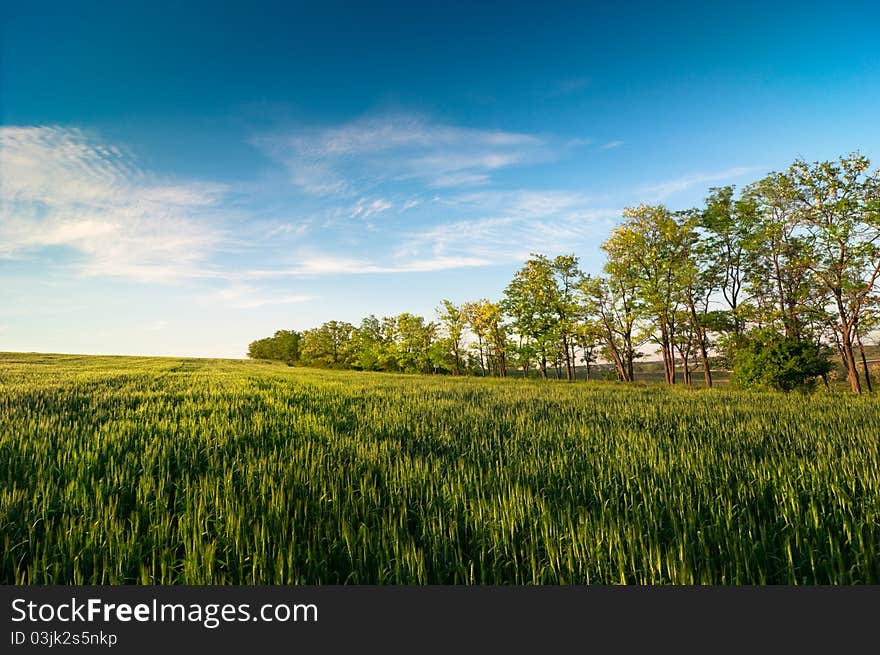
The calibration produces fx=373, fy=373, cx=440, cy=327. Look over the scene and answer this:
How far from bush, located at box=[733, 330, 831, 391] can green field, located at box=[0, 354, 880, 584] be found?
1371cm

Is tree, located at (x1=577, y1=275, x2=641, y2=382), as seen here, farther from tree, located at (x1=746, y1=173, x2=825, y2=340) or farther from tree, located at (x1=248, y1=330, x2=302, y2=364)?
tree, located at (x1=248, y1=330, x2=302, y2=364)

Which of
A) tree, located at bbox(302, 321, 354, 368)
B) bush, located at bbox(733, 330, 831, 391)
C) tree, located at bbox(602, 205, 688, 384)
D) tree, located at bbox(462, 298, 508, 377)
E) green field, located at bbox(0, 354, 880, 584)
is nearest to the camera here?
green field, located at bbox(0, 354, 880, 584)

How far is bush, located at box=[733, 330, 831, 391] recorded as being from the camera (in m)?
18.2

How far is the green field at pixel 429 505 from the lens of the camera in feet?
8.18

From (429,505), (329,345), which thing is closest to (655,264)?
(429,505)

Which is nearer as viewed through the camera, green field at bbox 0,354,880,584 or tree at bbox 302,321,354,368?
green field at bbox 0,354,880,584

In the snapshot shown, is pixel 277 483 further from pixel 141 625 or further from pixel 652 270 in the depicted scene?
pixel 652 270

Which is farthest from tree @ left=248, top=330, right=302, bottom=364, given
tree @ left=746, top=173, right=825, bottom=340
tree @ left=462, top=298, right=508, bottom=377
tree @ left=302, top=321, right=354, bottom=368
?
tree @ left=746, top=173, right=825, bottom=340

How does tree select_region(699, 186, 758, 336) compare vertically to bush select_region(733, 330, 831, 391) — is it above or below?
above

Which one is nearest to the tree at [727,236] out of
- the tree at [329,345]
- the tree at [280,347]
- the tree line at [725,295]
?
the tree line at [725,295]

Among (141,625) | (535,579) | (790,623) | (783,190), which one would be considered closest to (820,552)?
(790,623)

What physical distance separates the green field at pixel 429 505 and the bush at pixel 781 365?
1371cm

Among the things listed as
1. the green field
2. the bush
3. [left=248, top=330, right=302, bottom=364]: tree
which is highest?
[left=248, top=330, right=302, bottom=364]: tree

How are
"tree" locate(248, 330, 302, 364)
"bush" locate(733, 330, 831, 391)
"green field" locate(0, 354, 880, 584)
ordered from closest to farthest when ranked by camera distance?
"green field" locate(0, 354, 880, 584) → "bush" locate(733, 330, 831, 391) → "tree" locate(248, 330, 302, 364)
